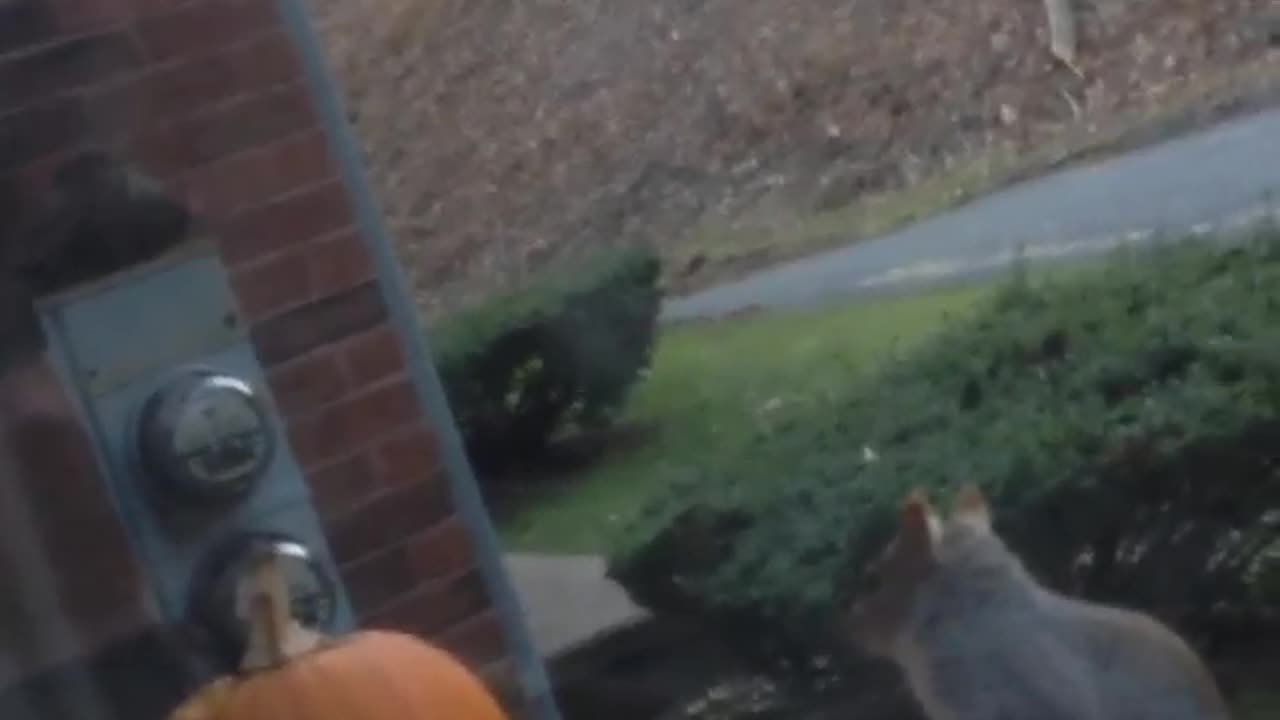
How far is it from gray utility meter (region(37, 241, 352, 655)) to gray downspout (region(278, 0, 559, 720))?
0.64ft

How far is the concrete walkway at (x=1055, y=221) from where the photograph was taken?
2.81 m

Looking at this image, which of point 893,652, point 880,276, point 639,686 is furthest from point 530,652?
point 880,276

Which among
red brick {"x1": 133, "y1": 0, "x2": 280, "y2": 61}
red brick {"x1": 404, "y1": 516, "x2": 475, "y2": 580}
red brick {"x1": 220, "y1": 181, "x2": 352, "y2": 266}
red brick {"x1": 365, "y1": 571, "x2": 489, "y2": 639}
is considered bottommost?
red brick {"x1": 365, "y1": 571, "x2": 489, "y2": 639}

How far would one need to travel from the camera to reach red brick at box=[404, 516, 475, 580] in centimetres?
281

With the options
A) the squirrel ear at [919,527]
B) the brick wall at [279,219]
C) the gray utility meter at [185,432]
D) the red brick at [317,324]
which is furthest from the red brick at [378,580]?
the squirrel ear at [919,527]

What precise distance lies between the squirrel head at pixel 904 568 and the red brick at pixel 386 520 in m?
0.51

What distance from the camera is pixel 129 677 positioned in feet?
8.69

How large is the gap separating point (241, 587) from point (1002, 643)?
2.75 feet

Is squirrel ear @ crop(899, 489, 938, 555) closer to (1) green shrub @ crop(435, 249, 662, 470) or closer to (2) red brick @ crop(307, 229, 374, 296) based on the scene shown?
(1) green shrub @ crop(435, 249, 662, 470)

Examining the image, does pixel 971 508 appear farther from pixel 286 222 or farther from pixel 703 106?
pixel 286 222

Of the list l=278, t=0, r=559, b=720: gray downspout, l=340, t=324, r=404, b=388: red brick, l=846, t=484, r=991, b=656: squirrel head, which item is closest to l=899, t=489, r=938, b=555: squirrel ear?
l=846, t=484, r=991, b=656: squirrel head

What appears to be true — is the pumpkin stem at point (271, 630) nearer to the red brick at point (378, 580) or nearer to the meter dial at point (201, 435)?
the meter dial at point (201, 435)

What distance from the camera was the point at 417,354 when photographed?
279cm

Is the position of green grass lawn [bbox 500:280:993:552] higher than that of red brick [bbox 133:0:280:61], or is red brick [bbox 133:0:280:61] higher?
red brick [bbox 133:0:280:61]
